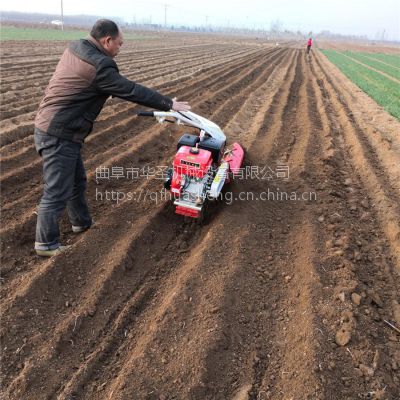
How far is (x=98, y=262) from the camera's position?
3869mm

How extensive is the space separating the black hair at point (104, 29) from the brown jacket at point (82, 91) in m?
0.07

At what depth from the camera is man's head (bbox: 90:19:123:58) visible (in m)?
3.45

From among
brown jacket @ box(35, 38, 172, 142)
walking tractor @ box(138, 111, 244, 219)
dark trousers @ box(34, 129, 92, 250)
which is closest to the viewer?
brown jacket @ box(35, 38, 172, 142)

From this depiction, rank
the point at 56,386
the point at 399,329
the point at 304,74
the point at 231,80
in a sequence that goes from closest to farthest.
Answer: the point at 56,386 → the point at 399,329 → the point at 231,80 → the point at 304,74

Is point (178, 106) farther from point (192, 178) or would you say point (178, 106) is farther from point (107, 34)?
point (192, 178)

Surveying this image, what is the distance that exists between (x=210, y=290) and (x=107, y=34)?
2581mm

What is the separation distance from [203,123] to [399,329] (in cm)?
306

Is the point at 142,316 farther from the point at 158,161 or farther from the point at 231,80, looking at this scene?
the point at 231,80

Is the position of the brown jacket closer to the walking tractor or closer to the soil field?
the walking tractor

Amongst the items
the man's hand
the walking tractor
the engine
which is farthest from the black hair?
the engine

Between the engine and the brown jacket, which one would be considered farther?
the engine

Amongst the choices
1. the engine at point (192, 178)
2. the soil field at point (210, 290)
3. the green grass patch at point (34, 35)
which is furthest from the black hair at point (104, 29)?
the green grass patch at point (34, 35)

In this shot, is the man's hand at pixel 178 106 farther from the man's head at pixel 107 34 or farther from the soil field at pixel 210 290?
the soil field at pixel 210 290

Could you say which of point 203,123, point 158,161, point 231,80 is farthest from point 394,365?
point 231,80
